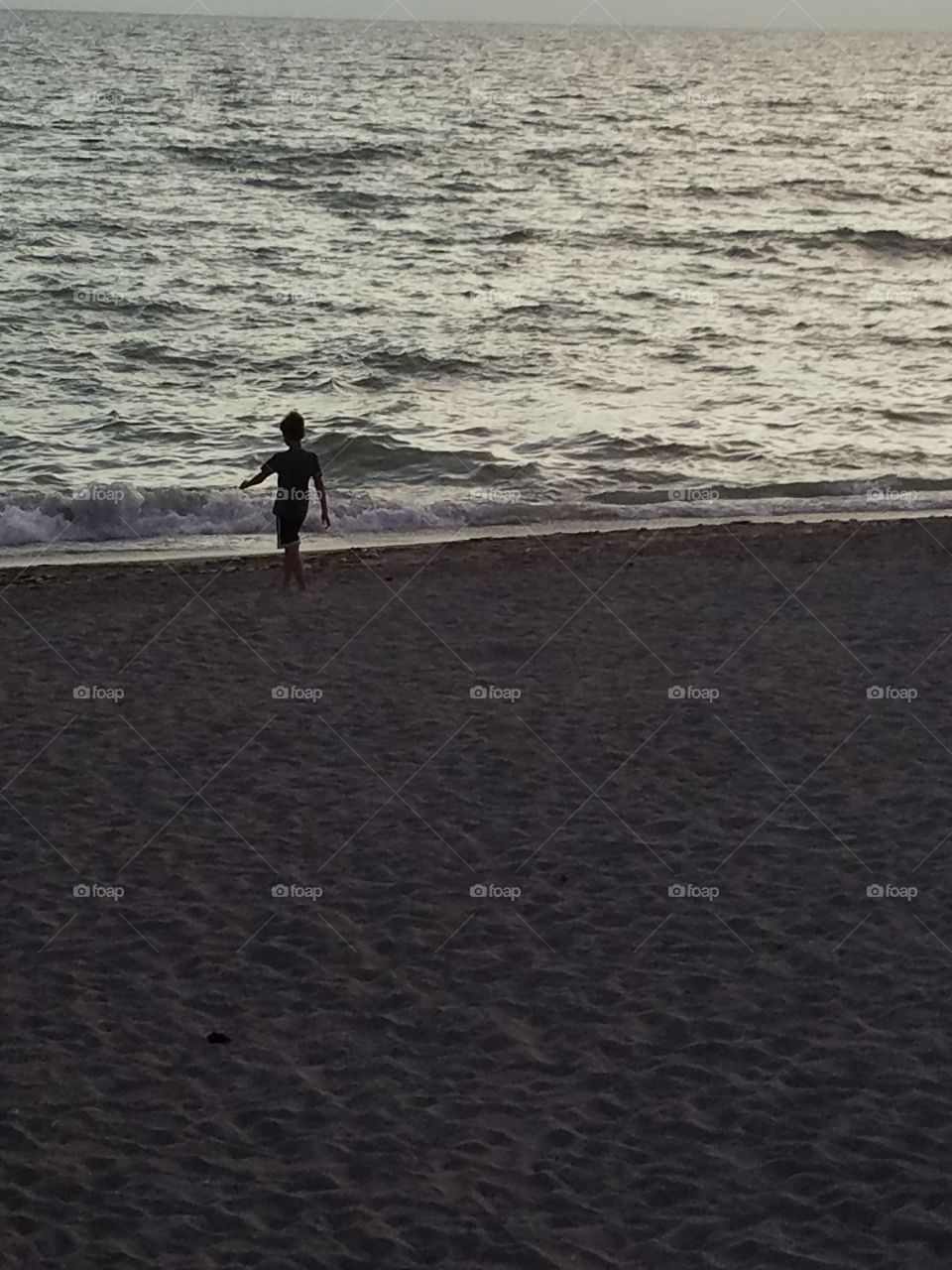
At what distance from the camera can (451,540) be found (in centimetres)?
1617

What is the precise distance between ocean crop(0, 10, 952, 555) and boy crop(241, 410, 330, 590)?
10.0 feet

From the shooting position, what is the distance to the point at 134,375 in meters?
24.8

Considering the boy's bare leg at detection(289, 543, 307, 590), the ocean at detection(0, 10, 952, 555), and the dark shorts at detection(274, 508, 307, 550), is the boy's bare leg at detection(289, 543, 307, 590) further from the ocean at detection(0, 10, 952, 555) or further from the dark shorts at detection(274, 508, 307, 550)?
the ocean at detection(0, 10, 952, 555)

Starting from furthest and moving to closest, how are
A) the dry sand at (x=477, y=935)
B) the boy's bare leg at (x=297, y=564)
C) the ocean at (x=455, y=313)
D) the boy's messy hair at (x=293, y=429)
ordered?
the ocean at (x=455, y=313) < the boy's bare leg at (x=297, y=564) < the boy's messy hair at (x=293, y=429) < the dry sand at (x=477, y=935)

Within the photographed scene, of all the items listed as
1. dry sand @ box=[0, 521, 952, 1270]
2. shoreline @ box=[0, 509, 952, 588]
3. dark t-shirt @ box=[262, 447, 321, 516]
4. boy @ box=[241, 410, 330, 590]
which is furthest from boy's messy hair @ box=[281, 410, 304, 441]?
shoreline @ box=[0, 509, 952, 588]

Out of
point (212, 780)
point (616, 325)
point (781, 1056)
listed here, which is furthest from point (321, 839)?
point (616, 325)

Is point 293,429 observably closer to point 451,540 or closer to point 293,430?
point 293,430

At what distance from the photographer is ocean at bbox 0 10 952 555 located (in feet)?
62.3

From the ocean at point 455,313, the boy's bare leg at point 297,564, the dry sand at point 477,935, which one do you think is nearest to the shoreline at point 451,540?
the ocean at point 455,313

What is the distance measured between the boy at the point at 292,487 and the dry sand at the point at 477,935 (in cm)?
49

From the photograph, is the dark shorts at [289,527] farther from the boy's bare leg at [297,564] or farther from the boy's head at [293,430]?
the boy's head at [293,430]

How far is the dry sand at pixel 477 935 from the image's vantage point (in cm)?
606

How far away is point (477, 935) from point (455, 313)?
76.8 ft

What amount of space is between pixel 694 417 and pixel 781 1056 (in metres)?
16.8
